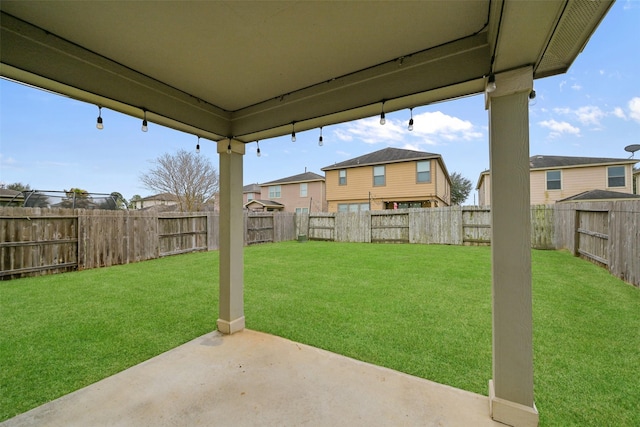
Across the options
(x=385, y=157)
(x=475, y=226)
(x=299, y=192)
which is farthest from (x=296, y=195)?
(x=475, y=226)

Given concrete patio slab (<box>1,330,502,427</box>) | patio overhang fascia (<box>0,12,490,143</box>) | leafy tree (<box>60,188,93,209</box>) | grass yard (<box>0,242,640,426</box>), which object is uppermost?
patio overhang fascia (<box>0,12,490,143</box>)

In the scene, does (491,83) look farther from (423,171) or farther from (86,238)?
(423,171)

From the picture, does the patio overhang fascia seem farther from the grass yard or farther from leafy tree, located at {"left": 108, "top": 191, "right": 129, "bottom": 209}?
leafy tree, located at {"left": 108, "top": 191, "right": 129, "bottom": 209}

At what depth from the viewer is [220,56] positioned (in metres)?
1.75

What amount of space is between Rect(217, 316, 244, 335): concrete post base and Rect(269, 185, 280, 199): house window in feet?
56.1

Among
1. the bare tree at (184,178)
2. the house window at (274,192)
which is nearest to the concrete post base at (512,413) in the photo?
the bare tree at (184,178)

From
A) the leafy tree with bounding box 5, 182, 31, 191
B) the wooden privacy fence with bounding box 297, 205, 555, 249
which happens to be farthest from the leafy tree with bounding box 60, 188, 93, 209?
the leafy tree with bounding box 5, 182, 31, 191

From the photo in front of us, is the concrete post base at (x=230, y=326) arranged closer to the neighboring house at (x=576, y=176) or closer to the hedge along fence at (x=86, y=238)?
the hedge along fence at (x=86, y=238)

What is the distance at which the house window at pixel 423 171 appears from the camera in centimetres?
1260

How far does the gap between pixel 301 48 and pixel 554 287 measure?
16.5 feet

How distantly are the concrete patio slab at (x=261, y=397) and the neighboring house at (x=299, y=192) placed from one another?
15.2m

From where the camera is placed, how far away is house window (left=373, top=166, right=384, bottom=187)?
45.1ft

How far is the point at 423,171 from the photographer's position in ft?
41.7

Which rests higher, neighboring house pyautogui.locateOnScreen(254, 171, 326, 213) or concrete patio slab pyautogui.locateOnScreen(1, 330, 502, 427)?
neighboring house pyautogui.locateOnScreen(254, 171, 326, 213)
